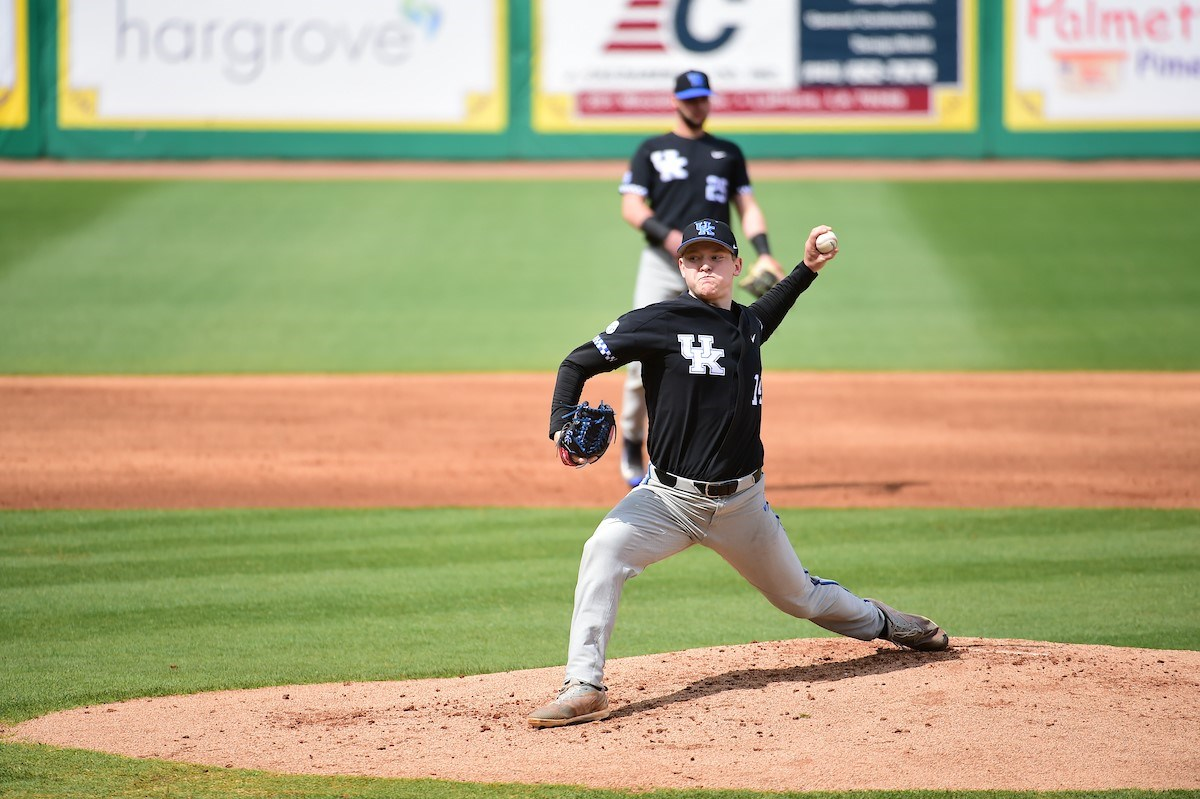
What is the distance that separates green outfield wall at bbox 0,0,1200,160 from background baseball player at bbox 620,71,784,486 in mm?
11384

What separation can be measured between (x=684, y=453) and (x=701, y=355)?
345 millimetres

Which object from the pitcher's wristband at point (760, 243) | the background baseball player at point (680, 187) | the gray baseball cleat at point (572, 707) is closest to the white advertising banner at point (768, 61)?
the background baseball player at point (680, 187)

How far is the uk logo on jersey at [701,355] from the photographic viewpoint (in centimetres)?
477

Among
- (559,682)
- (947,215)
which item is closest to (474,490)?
(559,682)

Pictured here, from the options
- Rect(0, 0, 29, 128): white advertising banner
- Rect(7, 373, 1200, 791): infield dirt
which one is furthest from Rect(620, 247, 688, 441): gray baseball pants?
Rect(0, 0, 29, 128): white advertising banner

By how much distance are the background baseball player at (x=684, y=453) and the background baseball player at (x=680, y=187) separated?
3324mm

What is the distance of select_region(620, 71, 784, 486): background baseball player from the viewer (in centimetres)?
822

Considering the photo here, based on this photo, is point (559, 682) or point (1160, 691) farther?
point (559, 682)

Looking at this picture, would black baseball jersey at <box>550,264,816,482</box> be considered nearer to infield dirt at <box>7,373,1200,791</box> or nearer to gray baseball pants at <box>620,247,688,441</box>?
infield dirt at <box>7,373,1200,791</box>

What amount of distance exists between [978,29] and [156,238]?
11.5 meters

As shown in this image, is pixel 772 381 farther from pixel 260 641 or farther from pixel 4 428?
pixel 260 641

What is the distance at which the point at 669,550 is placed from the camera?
4.85 metres

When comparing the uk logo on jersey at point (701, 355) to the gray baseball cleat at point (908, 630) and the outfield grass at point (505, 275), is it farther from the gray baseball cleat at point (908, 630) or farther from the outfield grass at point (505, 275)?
the outfield grass at point (505, 275)

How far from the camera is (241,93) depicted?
1978 cm
